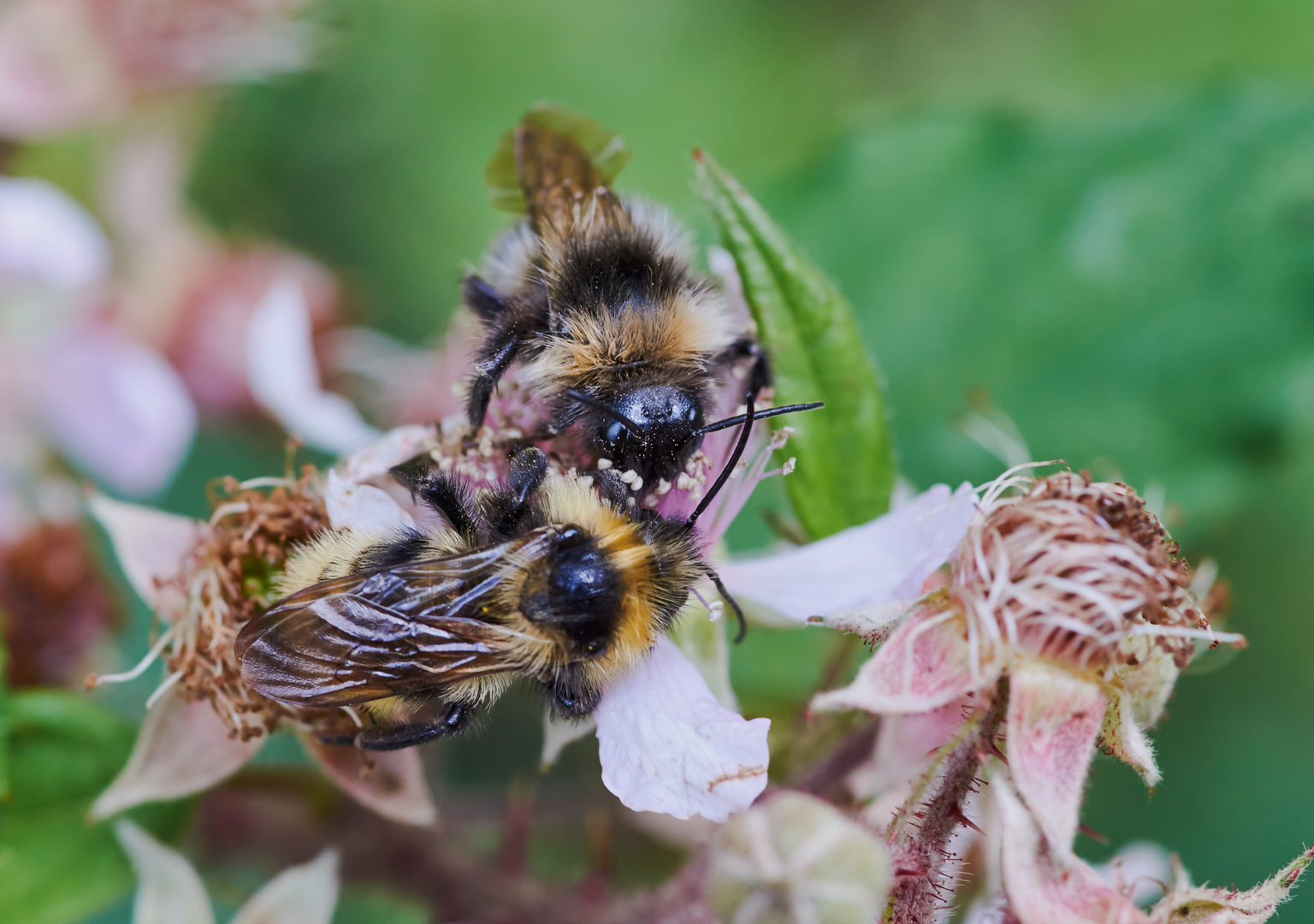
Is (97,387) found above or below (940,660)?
below

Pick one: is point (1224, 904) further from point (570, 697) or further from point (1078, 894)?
point (570, 697)

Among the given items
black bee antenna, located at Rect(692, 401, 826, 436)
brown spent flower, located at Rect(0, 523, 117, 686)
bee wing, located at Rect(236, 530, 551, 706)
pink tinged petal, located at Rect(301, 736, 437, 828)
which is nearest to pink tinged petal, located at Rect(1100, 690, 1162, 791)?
black bee antenna, located at Rect(692, 401, 826, 436)

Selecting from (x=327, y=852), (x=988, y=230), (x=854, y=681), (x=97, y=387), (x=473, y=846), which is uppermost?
(x=988, y=230)

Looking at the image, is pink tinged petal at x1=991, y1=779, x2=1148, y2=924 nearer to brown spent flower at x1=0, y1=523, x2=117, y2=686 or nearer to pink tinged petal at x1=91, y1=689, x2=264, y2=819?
pink tinged petal at x1=91, y1=689, x2=264, y2=819

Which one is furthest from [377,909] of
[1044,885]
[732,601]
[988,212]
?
[988,212]

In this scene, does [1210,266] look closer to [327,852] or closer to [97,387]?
[327,852]

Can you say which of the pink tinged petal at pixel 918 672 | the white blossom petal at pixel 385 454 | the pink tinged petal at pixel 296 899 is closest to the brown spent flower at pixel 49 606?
the pink tinged petal at pixel 296 899

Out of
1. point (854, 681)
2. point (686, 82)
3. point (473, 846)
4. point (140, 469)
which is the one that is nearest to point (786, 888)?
point (854, 681)
